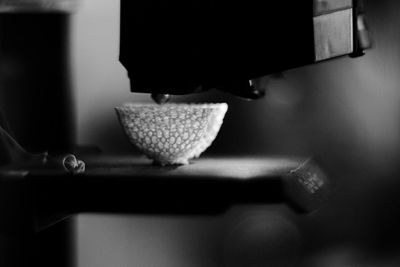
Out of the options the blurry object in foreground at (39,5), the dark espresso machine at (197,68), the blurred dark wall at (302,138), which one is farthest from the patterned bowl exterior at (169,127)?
the blurry object in foreground at (39,5)

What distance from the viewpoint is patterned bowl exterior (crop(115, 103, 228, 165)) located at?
3.05ft

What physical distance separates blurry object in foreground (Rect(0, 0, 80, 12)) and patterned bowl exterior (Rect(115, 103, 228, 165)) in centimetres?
32

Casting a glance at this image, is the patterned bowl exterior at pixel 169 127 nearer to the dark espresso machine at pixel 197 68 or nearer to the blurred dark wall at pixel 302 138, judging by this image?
the dark espresso machine at pixel 197 68

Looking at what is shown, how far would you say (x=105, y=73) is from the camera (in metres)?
1.18

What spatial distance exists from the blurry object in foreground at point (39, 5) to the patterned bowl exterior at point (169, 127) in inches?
12.7

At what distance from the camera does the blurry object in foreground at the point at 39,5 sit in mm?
1140

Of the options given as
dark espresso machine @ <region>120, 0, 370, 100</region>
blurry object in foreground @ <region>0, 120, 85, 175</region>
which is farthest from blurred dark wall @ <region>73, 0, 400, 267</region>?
dark espresso machine @ <region>120, 0, 370, 100</region>

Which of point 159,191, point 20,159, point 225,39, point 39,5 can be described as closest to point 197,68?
point 225,39

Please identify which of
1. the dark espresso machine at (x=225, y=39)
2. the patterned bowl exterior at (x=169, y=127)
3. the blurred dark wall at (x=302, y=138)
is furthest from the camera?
the blurred dark wall at (x=302, y=138)

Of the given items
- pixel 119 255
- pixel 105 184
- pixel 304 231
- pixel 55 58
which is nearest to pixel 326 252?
pixel 304 231

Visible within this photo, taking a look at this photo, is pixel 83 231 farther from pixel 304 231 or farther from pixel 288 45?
pixel 288 45

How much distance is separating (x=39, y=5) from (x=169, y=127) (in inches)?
15.7

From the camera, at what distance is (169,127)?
0.93 meters

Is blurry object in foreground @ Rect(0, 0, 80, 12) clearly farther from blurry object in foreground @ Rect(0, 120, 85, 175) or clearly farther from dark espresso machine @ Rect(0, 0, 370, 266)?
dark espresso machine @ Rect(0, 0, 370, 266)
